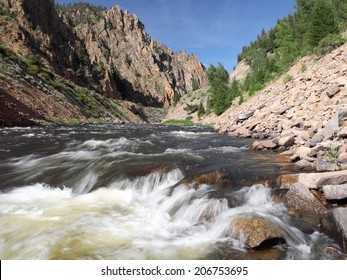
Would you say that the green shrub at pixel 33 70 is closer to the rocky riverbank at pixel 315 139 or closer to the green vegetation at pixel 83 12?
the rocky riverbank at pixel 315 139

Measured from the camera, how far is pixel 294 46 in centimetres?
4719

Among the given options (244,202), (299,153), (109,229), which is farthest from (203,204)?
(299,153)

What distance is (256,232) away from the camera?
21.4ft

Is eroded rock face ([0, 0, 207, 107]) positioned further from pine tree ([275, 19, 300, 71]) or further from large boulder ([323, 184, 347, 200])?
large boulder ([323, 184, 347, 200])

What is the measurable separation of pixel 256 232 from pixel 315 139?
7.94 m

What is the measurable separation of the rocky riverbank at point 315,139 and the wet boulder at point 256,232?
4.47ft

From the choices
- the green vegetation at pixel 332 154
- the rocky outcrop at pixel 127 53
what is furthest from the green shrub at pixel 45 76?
the rocky outcrop at pixel 127 53

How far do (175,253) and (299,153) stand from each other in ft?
25.2

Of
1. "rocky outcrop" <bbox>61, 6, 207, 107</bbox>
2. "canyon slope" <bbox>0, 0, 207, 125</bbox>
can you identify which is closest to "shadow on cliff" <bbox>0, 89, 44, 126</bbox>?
"canyon slope" <bbox>0, 0, 207, 125</bbox>

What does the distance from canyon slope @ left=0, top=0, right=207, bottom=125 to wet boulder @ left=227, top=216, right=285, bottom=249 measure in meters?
32.4

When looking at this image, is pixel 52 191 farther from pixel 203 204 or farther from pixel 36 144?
pixel 36 144

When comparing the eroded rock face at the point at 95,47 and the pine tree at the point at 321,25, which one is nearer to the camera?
the pine tree at the point at 321,25

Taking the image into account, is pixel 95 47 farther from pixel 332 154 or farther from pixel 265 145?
pixel 332 154

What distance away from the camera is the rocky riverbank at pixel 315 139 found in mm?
7844
